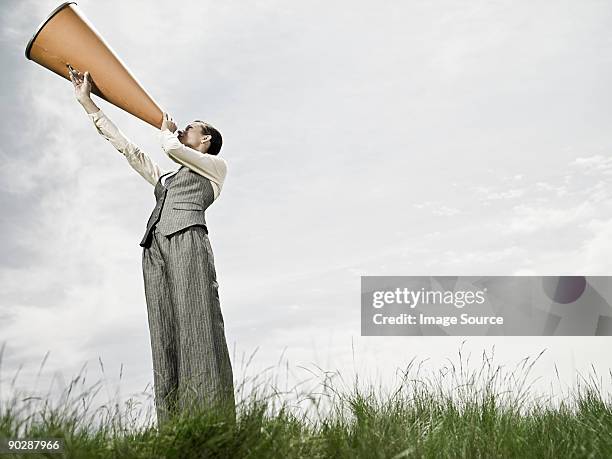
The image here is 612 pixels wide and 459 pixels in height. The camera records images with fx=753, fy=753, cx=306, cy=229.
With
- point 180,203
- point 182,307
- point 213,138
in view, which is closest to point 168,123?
point 213,138

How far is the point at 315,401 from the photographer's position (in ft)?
13.7

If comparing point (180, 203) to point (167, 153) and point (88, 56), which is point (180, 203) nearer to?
point (167, 153)

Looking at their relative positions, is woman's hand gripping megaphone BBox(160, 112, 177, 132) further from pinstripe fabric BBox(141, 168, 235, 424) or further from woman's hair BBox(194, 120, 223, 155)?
pinstripe fabric BBox(141, 168, 235, 424)

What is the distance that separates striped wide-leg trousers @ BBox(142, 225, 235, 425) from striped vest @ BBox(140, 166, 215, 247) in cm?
5

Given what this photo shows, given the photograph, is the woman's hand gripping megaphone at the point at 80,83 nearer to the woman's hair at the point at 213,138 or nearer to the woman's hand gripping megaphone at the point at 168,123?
the woman's hand gripping megaphone at the point at 168,123

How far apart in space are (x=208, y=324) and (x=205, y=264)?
40 centimetres

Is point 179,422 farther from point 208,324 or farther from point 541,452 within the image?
point 541,452

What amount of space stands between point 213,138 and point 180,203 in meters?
0.66

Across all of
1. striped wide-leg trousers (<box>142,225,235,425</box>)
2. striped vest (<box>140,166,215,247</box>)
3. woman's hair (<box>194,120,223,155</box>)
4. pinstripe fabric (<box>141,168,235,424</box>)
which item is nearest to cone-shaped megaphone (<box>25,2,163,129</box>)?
woman's hair (<box>194,120,223,155</box>)

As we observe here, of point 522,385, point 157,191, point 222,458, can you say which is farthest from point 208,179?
point 522,385

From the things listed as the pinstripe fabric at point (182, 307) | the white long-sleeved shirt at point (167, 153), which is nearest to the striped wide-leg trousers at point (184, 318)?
the pinstripe fabric at point (182, 307)

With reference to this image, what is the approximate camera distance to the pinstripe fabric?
4.84 metres

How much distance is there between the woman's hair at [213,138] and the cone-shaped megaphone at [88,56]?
34 centimetres

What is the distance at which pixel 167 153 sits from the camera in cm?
509
